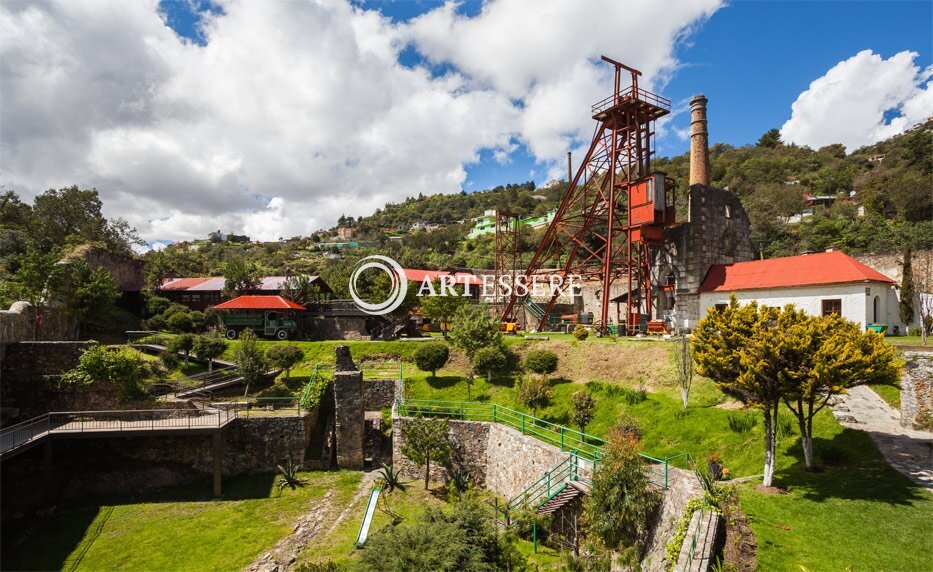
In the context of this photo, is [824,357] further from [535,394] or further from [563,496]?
[535,394]

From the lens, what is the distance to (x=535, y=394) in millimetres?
19859

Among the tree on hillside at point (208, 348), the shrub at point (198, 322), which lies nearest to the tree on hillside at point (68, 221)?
the shrub at point (198, 322)

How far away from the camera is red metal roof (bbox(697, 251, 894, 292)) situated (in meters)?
21.8

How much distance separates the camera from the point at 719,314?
1212cm

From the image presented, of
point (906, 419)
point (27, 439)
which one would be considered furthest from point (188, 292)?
point (906, 419)

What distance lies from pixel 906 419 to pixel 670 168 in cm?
8788

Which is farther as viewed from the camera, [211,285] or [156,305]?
[211,285]

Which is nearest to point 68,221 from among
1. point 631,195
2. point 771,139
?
point 631,195

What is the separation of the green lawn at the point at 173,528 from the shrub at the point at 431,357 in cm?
767

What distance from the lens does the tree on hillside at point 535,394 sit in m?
19.9

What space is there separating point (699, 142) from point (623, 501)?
27176 mm

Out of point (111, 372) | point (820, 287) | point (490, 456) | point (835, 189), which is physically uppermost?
point (835, 189)

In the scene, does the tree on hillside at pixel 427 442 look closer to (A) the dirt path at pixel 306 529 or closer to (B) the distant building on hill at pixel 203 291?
(A) the dirt path at pixel 306 529

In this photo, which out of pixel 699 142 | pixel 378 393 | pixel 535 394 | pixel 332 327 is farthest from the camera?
pixel 332 327
